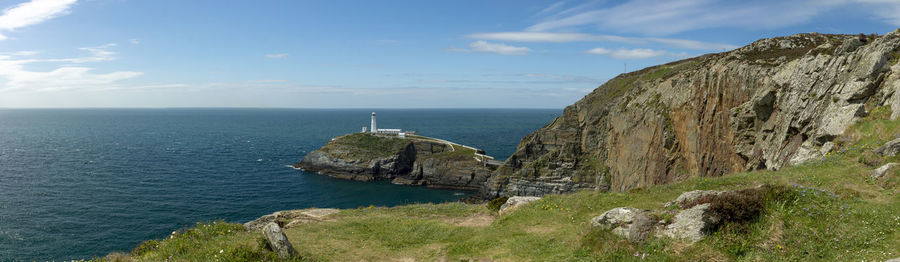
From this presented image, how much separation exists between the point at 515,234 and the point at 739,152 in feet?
86.8

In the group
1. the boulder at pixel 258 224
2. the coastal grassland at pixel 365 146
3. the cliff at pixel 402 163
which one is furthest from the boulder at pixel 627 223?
the coastal grassland at pixel 365 146

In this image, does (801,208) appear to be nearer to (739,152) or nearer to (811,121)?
(811,121)

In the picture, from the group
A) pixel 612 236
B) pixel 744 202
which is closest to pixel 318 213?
pixel 612 236

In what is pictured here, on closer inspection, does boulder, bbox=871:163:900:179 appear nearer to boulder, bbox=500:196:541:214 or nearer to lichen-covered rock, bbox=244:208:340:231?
boulder, bbox=500:196:541:214

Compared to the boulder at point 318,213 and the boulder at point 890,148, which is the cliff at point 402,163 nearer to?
the boulder at point 318,213

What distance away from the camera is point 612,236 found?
42.2 ft

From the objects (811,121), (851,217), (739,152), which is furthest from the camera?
(739,152)

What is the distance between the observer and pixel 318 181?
87.4m

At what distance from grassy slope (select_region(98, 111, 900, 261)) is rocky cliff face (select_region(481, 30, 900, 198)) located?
3425 mm

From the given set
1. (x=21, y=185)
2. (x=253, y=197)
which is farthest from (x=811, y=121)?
(x=21, y=185)

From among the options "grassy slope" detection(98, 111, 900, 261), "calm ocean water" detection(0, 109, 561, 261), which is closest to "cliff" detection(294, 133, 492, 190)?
"calm ocean water" detection(0, 109, 561, 261)

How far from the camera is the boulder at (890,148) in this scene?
632 inches

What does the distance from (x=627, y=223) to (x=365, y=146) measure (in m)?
93.3

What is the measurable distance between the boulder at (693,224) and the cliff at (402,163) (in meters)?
74.4
